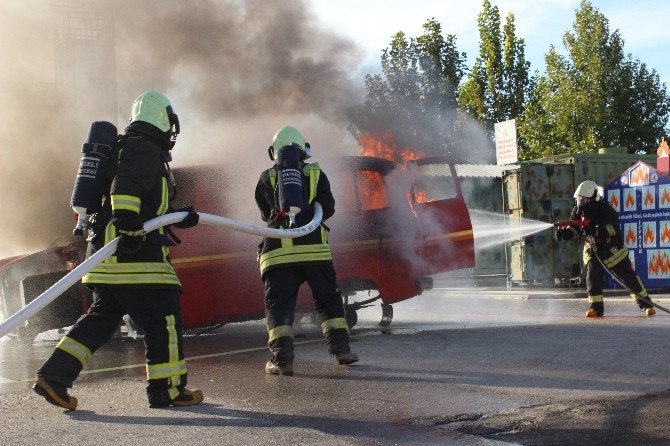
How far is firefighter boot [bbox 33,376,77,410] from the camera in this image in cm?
507

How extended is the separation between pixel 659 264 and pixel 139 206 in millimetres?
11440

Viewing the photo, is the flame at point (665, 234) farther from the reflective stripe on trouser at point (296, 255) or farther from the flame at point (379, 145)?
the reflective stripe on trouser at point (296, 255)

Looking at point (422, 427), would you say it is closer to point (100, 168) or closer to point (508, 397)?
point (508, 397)

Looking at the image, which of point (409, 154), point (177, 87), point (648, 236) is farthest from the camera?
point (648, 236)

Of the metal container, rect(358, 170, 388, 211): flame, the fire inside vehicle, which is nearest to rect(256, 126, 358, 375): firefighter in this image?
the fire inside vehicle

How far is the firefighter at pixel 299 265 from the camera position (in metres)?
6.57

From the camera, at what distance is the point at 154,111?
213 inches

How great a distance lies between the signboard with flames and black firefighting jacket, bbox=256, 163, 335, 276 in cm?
902

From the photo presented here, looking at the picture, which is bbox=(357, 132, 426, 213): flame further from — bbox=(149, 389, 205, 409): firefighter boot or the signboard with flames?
the signboard with flames

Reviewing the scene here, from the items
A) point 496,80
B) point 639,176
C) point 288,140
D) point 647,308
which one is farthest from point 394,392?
point 496,80

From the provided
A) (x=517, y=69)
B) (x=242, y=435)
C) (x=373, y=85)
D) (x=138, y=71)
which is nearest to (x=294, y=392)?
(x=242, y=435)

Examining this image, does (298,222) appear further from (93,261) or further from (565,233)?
(565,233)

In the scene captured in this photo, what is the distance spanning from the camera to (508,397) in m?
5.21

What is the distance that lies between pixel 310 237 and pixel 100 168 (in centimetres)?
188
